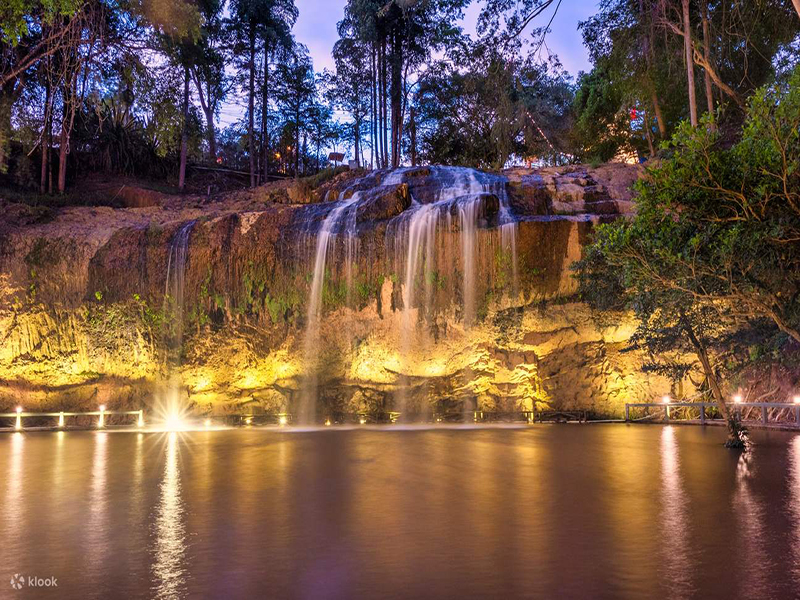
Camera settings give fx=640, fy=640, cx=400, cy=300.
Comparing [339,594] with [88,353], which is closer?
[339,594]

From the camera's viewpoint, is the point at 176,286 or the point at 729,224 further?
the point at 176,286

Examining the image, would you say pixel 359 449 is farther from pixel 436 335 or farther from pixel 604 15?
pixel 604 15

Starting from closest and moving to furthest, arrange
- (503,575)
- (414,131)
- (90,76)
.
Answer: (503,575)
(90,76)
(414,131)

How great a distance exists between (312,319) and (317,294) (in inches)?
31.0

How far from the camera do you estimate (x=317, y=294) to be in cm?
1952

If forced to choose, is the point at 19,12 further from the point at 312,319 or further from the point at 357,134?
the point at 357,134

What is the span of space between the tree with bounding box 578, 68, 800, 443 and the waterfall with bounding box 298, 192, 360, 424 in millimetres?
9120

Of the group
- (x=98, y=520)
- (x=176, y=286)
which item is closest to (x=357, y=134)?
(x=176, y=286)

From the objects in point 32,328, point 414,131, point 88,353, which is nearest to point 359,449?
point 88,353

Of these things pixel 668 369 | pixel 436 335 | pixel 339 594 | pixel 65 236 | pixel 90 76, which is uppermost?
pixel 90 76

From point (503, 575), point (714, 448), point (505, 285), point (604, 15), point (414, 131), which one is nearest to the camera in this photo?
point (503, 575)

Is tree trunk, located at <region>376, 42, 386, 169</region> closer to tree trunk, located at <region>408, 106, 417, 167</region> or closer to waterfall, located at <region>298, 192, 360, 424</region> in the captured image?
tree trunk, located at <region>408, 106, 417, 167</region>

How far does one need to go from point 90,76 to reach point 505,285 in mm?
11746

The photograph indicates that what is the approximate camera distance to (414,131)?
39375mm
